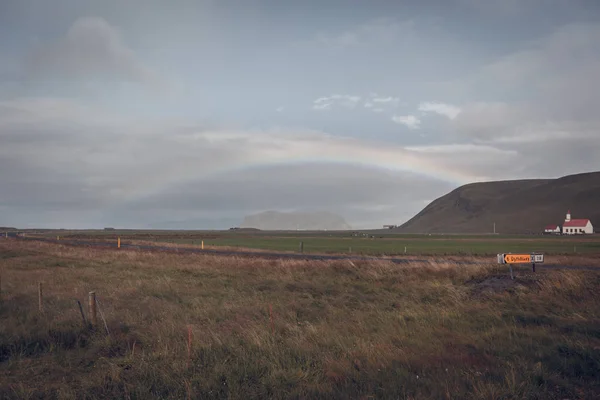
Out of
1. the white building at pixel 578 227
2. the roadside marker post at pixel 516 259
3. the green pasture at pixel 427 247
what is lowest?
the green pasture at pixel 427 247

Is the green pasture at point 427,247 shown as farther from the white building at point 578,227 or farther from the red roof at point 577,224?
the red roof at point 577,224

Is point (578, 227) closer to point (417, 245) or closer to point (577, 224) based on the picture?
point (577, 224)

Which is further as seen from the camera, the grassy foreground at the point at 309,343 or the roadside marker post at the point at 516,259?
the roadside marker post at the point at 516,259

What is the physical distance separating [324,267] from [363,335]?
18363mm

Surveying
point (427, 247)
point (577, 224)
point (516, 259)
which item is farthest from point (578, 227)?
point (516, 259)

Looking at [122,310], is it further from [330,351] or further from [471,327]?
[471,327]

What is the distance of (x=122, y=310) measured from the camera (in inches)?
595

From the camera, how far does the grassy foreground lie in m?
8.09

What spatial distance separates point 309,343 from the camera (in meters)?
10.5

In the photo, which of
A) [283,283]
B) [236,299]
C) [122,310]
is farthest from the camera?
[283,283]

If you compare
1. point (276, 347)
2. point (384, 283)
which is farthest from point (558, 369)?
point (384, 283)

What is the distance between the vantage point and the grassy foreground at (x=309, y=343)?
8.09m

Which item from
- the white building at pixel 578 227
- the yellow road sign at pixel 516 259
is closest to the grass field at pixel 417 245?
the yellow road sign at pixel 516 259

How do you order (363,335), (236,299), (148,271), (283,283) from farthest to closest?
1. (148,271)
2. (283,283)
3. (236,299)
4. (363,335)
